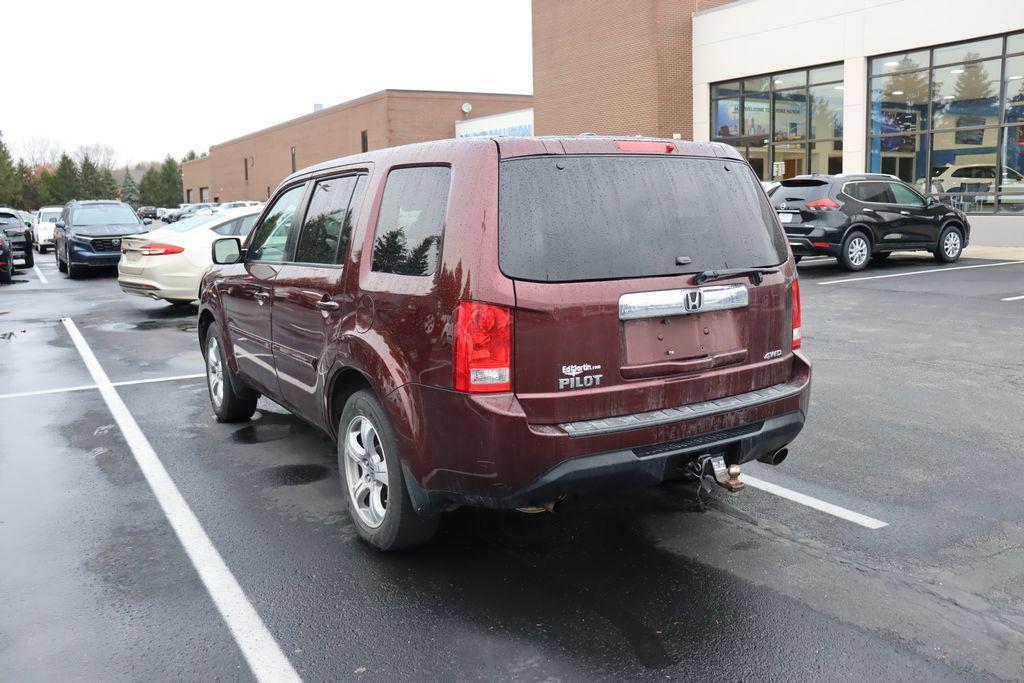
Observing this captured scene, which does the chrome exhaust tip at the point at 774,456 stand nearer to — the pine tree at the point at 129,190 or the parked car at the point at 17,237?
the parked car at the point at 17,237

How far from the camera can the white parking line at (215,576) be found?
11.0ft

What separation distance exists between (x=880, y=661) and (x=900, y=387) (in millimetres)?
4774

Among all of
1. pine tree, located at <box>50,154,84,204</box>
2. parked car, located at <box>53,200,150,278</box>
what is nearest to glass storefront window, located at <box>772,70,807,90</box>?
parked car, located at <box>53,200,150,278</box>

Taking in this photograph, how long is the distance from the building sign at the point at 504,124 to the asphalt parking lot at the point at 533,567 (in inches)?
1332

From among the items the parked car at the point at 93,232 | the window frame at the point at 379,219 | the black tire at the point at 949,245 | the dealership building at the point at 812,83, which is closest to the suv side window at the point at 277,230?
the window frame at the point at 379,219

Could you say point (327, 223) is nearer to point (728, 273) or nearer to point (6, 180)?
point (728, 273)

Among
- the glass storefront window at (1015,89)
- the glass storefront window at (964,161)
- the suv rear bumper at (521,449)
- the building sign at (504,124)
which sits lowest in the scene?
the suv rear bumper at (521,449)

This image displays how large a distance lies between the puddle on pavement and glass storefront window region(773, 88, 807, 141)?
83.5 ft

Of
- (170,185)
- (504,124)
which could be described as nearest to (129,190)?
(170,185)

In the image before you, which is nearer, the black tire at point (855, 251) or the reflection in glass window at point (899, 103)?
the black tire at point (855, 251)

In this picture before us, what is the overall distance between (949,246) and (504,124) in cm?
2953

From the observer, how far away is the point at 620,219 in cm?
377

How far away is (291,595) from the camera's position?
3.90 meters

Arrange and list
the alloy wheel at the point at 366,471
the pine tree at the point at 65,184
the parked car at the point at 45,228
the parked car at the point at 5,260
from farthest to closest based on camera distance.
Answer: the pine tree at the point at 65,184, the parked car at the point at 45,228, the parked car at the point at 5,260, the alloy wheel at the point at 366,471
